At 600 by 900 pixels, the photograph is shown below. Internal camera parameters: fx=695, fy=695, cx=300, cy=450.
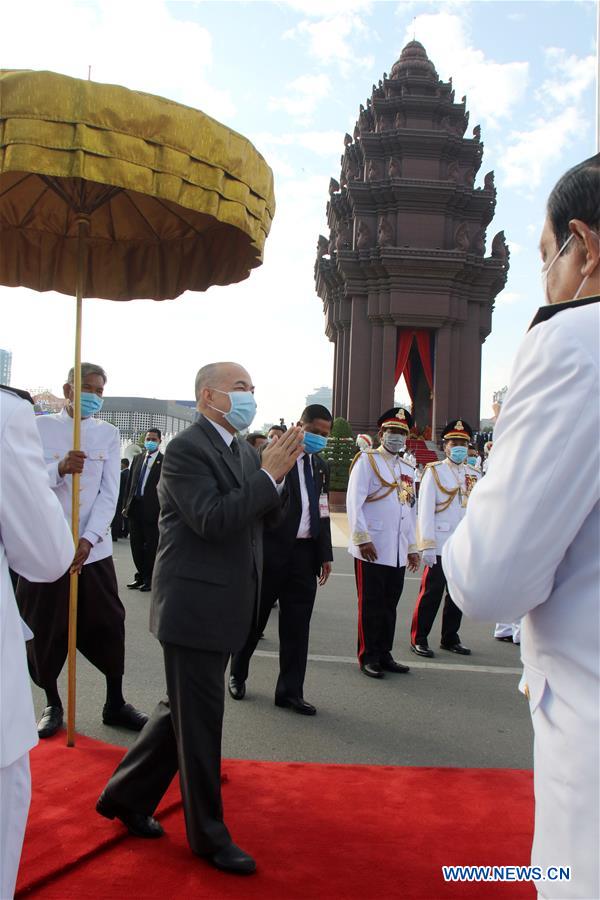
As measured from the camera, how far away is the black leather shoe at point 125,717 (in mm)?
4039

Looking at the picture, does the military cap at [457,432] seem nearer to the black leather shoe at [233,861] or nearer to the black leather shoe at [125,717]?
the black leather shoe at [125,717]

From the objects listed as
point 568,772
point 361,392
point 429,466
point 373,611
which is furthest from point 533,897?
point 361,392

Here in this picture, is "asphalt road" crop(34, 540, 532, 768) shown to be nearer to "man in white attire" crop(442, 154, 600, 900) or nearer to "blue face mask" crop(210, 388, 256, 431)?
"blue face mask" crop(210, 388, 256, 431)

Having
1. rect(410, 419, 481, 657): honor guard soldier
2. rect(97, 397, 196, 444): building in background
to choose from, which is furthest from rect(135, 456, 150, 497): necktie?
rect(97, 397, 196, 444): building in background

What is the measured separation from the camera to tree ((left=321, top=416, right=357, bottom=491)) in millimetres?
20953

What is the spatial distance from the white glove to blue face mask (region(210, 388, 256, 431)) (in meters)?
3.57

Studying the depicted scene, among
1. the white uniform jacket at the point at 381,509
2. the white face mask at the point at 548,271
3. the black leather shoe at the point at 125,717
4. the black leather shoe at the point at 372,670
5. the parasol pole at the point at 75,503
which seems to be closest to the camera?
the white face mask at the point at 548,271

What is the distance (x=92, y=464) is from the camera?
4246 mm

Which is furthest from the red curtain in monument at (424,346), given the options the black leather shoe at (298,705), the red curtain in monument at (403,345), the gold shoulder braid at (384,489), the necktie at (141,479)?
the black leather shoe at (298,705)

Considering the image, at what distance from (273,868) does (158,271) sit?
10.8 ft

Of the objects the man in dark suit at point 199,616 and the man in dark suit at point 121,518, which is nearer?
the man in dark suit at point 199,616

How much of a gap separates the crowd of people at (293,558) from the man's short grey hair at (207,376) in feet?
0.05

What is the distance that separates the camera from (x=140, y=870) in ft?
8.31

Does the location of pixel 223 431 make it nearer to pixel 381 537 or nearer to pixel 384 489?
pixel 381 537
